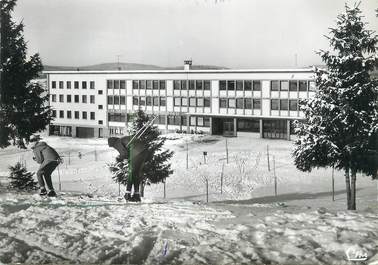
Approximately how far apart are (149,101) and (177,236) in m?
4.15

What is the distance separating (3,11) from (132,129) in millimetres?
3017

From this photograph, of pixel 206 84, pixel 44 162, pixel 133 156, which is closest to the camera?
pixel 133 156

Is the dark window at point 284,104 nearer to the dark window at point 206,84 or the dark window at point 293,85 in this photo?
the dark window at point 293,85

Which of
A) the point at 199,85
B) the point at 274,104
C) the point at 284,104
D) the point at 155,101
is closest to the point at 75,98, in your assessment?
the point at 155,101

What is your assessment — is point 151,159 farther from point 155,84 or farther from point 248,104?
point 248,104

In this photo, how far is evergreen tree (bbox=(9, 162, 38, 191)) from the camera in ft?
26.6

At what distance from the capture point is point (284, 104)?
43.9 ft

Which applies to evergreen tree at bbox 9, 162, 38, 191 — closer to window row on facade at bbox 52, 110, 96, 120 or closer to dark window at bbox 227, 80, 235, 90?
window row on facade at bbox 52, 110, 96, 120

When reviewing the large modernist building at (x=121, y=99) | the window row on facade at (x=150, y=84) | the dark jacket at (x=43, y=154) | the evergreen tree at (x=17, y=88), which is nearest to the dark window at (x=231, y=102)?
the large modernist building at (x=121, y=99)

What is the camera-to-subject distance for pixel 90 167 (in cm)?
878

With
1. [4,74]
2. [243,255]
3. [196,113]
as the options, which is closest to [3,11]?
[4,74]

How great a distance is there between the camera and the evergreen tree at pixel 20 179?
26.6 ft

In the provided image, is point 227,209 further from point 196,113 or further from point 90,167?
point 196,113

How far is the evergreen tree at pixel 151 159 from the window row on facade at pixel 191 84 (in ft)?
5.06
